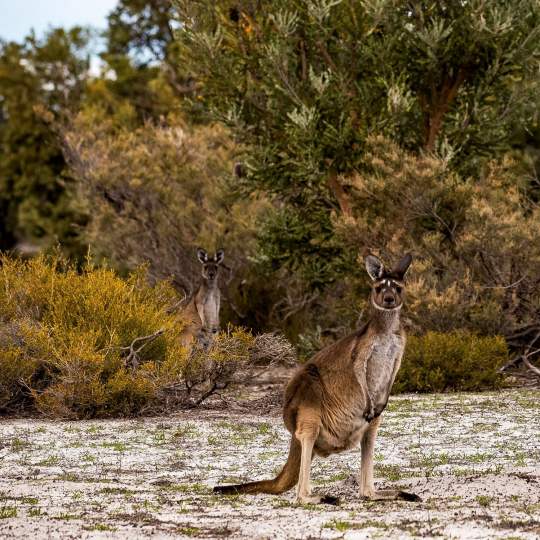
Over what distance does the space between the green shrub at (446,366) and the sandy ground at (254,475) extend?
0.87 meters

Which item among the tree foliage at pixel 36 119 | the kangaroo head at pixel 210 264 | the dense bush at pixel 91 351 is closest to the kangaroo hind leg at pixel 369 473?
the dense bush at pixel 91 351

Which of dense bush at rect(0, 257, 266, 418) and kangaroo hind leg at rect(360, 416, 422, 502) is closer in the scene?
kangaroo hind leg at rect(360, 416, 422, 502)

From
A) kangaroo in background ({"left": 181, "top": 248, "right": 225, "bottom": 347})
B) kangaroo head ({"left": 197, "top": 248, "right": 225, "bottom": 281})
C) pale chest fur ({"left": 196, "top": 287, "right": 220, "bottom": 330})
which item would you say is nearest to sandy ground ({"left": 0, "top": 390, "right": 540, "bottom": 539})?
kangaroo in background ({"left": 181, "top": 248, "right": 225, "bottom": 347})

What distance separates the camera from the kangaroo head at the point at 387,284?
7807mm

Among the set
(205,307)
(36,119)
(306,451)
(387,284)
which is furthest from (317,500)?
(36,119)

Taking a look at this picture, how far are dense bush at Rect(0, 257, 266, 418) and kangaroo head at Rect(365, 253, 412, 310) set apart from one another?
4725 millimetres

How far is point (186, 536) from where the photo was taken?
652 centimetres

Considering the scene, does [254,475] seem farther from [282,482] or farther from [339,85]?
[339,85]

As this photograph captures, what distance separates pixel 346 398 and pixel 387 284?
2.95 ft

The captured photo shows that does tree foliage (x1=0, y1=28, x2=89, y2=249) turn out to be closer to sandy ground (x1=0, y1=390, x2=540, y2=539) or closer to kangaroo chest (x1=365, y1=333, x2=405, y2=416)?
sandy ground (x1=0, y1=390, x2=540, y2=539)

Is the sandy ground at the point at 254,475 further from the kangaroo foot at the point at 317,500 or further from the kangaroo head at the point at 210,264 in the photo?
the kangaroo head at the point at 210,264

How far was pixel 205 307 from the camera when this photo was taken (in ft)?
55.5

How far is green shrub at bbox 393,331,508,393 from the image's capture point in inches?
580

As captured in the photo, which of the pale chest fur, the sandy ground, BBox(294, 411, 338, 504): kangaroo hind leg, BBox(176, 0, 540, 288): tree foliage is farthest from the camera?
BBox(176, 0, 540, 288): tree foliage
